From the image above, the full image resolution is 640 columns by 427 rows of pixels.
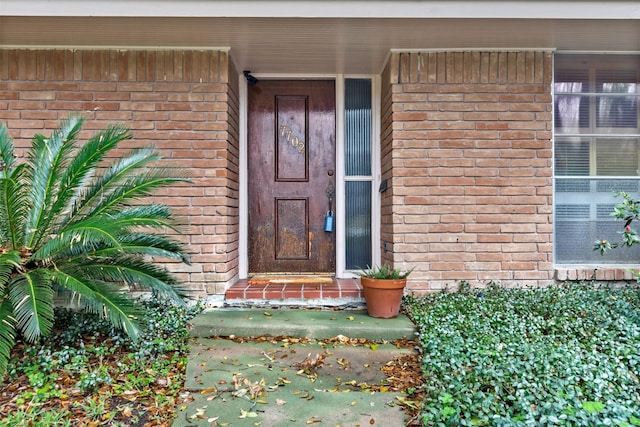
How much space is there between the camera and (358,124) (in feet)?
14.2

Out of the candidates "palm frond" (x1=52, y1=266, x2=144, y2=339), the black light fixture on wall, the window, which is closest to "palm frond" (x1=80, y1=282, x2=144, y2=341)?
"palm frond" (x1=52, y1=266, x2=144, y2=339)

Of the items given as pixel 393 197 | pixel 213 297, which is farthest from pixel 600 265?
pixel 213 297

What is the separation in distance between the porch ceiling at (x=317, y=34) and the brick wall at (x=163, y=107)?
0.13 meters

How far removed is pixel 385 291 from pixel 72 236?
2.19 m

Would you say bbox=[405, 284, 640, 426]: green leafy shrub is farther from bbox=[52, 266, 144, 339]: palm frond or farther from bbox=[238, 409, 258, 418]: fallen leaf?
bbox=[52, 266, 144, 339]: palm frond

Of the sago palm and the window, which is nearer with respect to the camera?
the sago palm

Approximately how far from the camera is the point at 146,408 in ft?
7.36

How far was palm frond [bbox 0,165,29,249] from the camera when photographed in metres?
2.62

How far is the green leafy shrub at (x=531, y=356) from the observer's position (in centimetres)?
197

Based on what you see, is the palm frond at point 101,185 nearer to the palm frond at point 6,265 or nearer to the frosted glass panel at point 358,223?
the palm frond at point 6,265

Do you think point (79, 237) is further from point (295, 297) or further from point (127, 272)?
point (295, 297)

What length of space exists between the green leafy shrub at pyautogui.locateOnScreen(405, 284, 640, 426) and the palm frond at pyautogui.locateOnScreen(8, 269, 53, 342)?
2.18 metres

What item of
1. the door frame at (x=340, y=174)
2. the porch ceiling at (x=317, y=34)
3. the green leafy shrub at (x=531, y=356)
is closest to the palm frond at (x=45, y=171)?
the porch ceiling at (x=317, y=34)

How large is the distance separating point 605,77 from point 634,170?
35.0 inches
